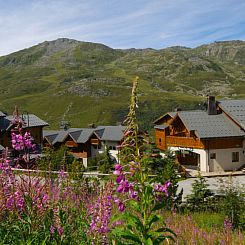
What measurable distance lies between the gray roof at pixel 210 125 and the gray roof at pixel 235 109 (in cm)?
69

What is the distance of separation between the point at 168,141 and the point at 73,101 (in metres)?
134

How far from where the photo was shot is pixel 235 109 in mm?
47812

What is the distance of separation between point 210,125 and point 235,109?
4.55 metres

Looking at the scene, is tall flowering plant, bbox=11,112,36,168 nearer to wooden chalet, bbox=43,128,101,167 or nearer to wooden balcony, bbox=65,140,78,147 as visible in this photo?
wooden chalet, bbox=43,128,101,167

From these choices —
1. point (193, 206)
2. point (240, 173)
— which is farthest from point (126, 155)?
point (240, 173)

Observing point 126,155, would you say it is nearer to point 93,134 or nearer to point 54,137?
point 93,134

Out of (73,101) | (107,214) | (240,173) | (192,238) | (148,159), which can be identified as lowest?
(240,173)

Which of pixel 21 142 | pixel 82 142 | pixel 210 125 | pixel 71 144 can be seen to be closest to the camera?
pixel 21 142

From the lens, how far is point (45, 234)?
4.49 meters

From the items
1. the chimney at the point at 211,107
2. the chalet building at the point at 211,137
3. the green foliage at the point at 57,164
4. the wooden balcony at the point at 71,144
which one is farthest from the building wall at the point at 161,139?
the green foliage at the point at 57,164

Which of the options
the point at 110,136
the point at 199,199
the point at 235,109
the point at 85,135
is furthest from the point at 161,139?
the point at 199,199

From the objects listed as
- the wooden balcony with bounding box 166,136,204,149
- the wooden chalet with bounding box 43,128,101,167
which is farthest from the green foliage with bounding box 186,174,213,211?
the wooden chalet with bounding box 43,128,101,167

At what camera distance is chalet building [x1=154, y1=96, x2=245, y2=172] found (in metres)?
43.5

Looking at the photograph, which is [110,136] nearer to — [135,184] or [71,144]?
[71,144]
